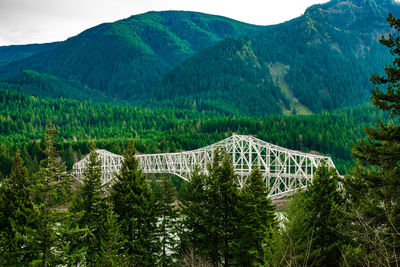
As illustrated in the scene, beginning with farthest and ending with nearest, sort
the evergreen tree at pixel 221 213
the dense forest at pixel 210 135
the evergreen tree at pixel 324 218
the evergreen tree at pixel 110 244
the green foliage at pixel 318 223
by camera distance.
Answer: the dense forest at pixel 210 135
the evergreen tree at pixel 221 213
the evergreen tree at pixel 110 244
the evergreen tree at pixel 324 218
the green foliage at pixel 318 223

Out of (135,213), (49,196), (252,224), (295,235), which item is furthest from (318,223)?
(49,196)

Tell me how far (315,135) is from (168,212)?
113 m

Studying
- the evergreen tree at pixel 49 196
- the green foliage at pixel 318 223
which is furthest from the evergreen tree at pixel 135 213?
the green foliage at pixel 318 223

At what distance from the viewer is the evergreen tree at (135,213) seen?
3309 cm

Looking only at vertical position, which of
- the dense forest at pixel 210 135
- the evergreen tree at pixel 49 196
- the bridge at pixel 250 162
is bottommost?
the dense forest at pixel 210 135

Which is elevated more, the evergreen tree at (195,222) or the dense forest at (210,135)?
the evergreen tree at (195,222)

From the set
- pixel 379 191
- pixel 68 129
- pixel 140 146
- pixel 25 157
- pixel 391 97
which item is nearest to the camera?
pixel 391 97

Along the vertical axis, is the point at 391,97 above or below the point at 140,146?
above

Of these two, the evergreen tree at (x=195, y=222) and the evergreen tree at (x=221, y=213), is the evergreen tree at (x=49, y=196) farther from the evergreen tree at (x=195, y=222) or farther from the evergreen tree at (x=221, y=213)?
the evergreen tree at (x=221, y=213)

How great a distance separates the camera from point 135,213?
33531 millimetres

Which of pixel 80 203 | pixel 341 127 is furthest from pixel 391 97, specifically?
pixel 341 127

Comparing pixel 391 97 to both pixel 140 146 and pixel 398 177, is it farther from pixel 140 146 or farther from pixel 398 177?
pixel 140 146

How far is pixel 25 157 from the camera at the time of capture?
399 feet

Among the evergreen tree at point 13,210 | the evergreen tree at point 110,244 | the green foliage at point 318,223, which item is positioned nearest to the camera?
the green foliage at point 318,223
